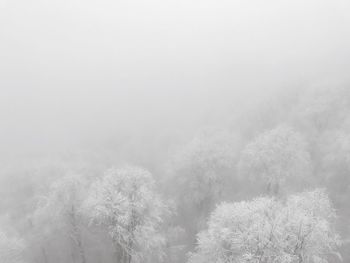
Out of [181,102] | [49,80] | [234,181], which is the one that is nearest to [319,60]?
[181,102]

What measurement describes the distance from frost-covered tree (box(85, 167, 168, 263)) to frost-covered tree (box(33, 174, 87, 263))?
5.43 m

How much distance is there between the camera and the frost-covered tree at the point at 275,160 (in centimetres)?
4931

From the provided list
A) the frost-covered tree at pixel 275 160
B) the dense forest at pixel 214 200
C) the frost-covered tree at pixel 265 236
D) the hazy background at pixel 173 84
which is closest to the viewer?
the frost-covered tree at pixel 265 236

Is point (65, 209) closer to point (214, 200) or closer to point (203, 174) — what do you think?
point (203, 174)

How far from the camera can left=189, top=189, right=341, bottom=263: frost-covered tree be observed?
29062 mm

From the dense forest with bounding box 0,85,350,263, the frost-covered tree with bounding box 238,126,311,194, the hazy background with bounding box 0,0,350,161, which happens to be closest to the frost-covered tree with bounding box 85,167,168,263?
the dense forest with bounding box 0,85,350,263

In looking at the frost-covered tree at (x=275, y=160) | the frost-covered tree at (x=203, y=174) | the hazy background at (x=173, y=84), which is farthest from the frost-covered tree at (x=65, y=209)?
the hazy background at (x=173, y=84)

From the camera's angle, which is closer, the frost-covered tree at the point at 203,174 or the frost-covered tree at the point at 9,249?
the frost-covered tree at the point at 9,249

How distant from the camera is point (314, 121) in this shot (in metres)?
67.8

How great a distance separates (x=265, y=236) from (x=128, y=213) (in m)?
15.8

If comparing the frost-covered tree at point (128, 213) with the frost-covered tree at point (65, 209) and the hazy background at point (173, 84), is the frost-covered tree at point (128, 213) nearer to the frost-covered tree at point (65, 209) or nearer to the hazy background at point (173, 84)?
the frost-covered tree at point (65, 209)

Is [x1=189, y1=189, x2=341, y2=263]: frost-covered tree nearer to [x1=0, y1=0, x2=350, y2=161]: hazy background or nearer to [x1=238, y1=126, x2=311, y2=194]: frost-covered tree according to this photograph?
[x1=238, y1=126, x2=311, y2=194]: frost-covered tree

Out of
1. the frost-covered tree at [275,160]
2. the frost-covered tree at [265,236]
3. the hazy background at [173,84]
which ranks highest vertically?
the hazy background at [173,84]

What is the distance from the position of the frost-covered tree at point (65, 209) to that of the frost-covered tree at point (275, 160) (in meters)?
25.2
